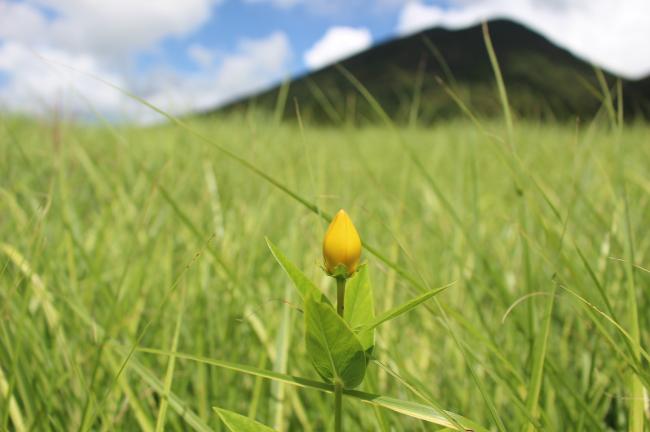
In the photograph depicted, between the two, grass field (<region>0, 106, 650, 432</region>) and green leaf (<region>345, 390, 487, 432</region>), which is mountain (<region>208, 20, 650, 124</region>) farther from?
green leaf (<region>345, 390, 487, 432</region>)

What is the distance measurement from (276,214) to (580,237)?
2.49 feet

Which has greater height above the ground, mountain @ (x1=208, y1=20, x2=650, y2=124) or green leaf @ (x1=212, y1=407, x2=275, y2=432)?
mountain @ (x1=208, y1=20, x2=650, y2=124)

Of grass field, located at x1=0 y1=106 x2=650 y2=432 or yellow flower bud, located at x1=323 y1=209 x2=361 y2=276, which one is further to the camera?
grass field, located at x1=0 y1=106 x2=650 y2=432

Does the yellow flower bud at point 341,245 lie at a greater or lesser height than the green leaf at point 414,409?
greater

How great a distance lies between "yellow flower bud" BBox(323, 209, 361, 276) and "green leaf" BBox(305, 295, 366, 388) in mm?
25

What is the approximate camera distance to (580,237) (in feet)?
3.91

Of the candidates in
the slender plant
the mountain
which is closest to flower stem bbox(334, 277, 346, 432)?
the slender plant

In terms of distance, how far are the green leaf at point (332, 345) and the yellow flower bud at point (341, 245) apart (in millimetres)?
25

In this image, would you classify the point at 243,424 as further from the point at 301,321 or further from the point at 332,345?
the point at 301,321

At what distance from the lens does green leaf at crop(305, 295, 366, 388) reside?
26cm

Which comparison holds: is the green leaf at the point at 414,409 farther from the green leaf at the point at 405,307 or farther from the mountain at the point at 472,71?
the mountain at the point at 472,71

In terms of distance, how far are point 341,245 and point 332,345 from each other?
6cm

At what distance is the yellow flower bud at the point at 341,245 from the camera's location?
283 millimetres

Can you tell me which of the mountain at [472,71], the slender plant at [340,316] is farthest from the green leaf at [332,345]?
the mountain at [472,71]
